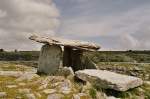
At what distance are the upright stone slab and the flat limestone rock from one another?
4.32m

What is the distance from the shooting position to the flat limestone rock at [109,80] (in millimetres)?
21797

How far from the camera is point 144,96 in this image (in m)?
22.7

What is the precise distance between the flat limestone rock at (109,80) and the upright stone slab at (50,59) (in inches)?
170

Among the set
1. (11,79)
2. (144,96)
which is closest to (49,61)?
(11,79)

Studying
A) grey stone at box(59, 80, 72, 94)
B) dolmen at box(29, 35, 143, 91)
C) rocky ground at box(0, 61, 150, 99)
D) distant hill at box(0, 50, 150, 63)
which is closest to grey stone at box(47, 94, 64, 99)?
rocky ground at box(0, 61, 150, 99)

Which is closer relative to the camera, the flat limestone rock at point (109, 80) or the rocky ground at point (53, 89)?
the rocky ground at point (53, 89)

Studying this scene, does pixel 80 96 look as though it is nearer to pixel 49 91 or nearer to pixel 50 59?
pixel 49 91

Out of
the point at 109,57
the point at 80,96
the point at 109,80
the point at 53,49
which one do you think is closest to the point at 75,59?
the point at 53,49

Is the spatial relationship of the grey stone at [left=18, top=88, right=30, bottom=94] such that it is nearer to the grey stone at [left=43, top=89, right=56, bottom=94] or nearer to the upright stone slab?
the grey stone at [left=43, top=89, right=56, bottom=94]

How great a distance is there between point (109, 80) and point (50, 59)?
22.7 ft

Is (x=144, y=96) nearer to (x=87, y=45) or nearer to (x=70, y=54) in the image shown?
(x=87, y=45)

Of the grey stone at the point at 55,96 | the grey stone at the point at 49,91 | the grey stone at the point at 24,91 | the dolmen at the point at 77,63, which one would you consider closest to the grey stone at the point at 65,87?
the grey stone at the point at 49,91

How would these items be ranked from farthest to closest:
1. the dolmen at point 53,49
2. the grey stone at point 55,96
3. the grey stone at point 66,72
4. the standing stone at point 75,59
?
the standing stone at point 75,59
the dolmen at point 53,49
the grey stone at point 66,72
the grey stone at point 55,96

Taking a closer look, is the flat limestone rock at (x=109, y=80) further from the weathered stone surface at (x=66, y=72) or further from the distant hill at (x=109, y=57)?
the distant hill at (x=109, y=57)
